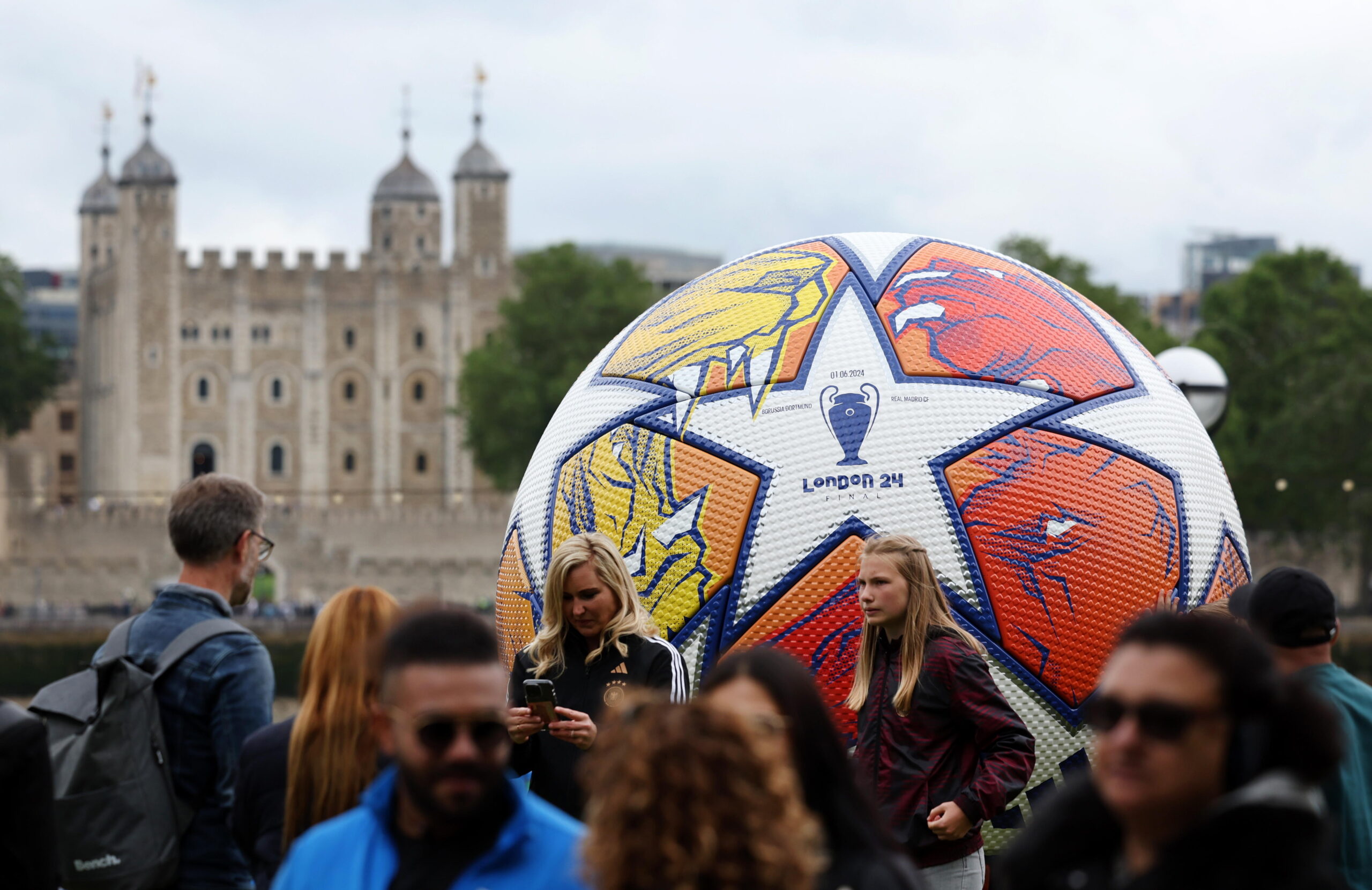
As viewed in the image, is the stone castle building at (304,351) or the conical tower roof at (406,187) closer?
the stone castle building at (304,351)

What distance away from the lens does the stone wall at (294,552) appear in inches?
2163

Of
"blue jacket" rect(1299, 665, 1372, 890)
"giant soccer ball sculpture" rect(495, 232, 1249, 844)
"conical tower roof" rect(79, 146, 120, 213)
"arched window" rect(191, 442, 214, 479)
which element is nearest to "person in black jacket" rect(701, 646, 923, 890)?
"blue jacket" rect(1299, 665, 1372, 890)

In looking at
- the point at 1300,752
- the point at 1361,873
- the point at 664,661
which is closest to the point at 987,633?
the point at 664,661

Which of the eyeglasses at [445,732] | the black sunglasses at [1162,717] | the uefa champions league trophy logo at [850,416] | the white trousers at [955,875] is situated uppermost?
the uefa champions league trophy logo at [850,416]

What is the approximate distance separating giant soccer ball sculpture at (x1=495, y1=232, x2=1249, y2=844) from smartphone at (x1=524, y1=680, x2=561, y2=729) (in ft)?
4.20

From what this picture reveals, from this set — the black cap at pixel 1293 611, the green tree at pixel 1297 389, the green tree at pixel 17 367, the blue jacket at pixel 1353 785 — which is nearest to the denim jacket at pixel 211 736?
the black cap at pixel 1293 611

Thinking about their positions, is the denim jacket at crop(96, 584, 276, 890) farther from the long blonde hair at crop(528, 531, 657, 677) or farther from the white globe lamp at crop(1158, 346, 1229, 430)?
the white globe lamp at crop(1158, 346, 1229, 430)

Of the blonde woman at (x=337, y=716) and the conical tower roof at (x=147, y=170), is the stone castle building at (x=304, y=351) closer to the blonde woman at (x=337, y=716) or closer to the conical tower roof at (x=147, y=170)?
the conical tower roof at (x=147, y=170)

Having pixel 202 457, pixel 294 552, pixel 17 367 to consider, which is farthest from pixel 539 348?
pixel 202 457

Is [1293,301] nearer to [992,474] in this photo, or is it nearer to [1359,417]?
[1359,417]

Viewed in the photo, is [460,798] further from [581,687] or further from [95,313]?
[95,313]

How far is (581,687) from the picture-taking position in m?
4.92

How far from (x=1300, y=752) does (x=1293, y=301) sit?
4106 cm

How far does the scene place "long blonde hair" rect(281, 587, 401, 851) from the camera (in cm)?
358
